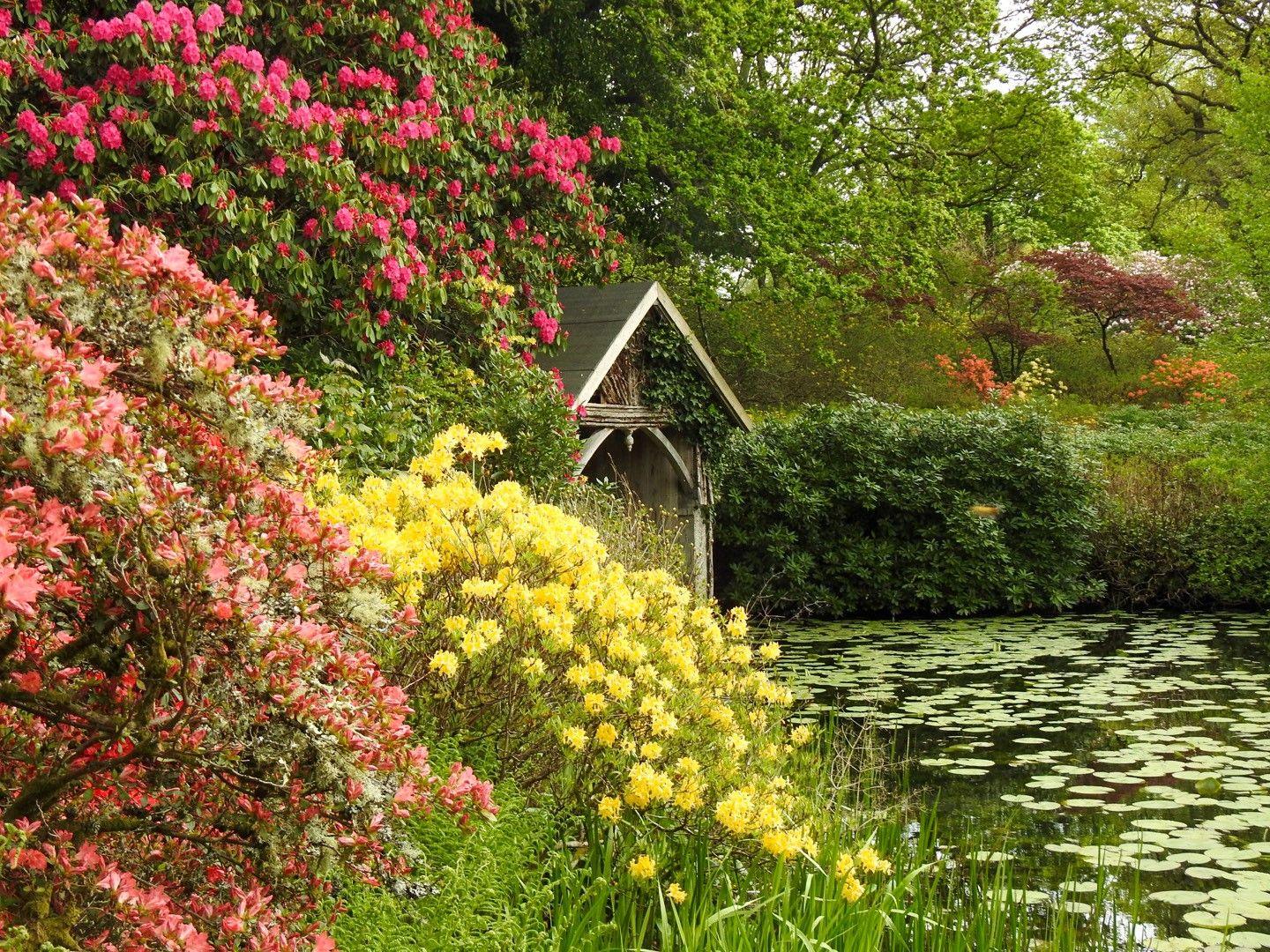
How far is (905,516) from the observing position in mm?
15352

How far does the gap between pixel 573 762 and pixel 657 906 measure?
547mm

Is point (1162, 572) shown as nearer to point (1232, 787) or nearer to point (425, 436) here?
point (1232, 787)

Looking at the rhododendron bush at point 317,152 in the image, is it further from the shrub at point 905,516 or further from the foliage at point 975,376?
the foliage at point 975,376

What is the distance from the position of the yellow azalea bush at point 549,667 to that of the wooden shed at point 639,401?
6117mm

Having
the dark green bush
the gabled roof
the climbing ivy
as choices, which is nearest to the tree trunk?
the dark green bush

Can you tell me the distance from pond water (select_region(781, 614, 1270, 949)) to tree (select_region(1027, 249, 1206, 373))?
A: 40.9ft

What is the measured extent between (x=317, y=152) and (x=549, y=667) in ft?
17.3

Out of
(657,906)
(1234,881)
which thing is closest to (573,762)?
(657,906)

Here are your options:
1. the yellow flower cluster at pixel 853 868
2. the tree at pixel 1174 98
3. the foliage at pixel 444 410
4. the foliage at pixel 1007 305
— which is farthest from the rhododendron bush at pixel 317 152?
the foliage at pixel 1007 305

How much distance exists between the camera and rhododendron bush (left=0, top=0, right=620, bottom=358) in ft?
25.5

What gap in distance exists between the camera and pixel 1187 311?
84.2 feet

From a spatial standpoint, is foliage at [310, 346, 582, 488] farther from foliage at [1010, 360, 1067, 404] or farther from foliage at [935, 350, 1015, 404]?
foliage at [935, 350, 1015, 404]

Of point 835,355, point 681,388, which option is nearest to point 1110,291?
point 835,355

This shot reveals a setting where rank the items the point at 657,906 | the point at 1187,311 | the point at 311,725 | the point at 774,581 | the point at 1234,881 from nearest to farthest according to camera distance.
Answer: the point at 311,725
the point at 657,906
the point at 1234,881
the point at 774,581
the point at 1187,311
